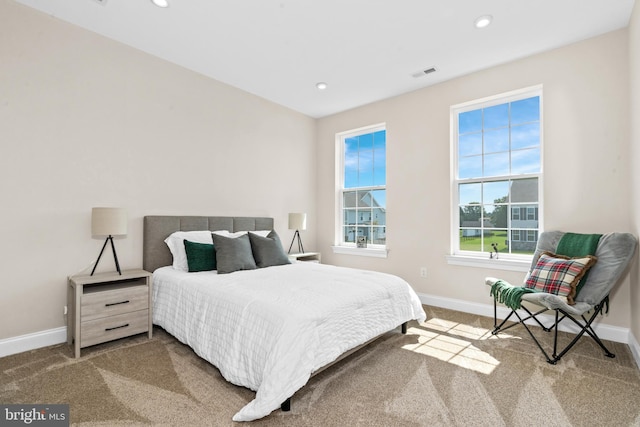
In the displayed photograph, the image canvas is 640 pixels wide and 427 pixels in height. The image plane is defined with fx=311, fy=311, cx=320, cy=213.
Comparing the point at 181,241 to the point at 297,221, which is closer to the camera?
the point at 181,241

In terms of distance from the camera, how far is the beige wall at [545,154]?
9.35 ft

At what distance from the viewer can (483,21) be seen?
271cm

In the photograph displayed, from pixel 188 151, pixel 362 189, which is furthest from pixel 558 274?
pixel 188 151

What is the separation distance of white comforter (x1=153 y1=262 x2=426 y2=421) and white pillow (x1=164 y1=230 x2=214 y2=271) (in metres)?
0.11

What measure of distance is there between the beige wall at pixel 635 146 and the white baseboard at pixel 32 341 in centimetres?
483

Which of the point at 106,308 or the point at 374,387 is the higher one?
the point at 106,308

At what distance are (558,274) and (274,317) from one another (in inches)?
96.4

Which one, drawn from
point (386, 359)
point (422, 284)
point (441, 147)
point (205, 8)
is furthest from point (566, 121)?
point (205, 8)

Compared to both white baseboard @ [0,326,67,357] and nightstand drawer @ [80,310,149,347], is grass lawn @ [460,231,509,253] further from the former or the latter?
white baseboard @ [0,326,67,357]

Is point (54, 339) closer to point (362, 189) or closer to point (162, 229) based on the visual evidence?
point (162, 229)

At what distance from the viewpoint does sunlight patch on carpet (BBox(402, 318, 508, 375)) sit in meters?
2.43

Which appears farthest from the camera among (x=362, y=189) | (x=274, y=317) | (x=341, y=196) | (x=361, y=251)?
(x=341, y=196)

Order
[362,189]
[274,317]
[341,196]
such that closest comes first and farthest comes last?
1. [274,317]
2. [362,189]
3. [341,196]

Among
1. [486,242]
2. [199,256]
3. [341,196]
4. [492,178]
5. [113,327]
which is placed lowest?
[113,327]
